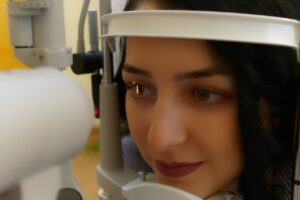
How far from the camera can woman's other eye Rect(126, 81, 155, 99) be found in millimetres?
626

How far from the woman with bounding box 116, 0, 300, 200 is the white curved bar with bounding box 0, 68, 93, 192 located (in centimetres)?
11

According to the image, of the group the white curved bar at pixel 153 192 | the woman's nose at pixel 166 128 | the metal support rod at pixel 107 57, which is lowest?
the white curved bar at pixel 153 192

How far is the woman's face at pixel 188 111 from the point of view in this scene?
1.80 ft

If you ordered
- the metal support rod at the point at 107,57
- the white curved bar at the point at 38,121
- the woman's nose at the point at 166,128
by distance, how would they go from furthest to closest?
the metal support rod at the point at 107,57 < the woman's nose at the point at 166,128 < the white curved bar at the point at 38,121

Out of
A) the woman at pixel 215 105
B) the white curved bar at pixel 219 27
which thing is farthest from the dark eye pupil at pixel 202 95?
the white curved bar at pixel 219 27

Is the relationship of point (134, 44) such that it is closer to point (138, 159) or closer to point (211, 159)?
point (211, 159)

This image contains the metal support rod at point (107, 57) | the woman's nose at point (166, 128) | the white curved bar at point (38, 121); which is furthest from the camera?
the metal support rod at point (107, 57)

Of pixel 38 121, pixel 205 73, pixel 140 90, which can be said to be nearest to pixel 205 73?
pixel 205 73

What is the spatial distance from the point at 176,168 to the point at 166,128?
91mm

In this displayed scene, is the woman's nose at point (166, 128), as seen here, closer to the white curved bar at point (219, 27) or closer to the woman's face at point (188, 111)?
the woman's face at point (188, 111)

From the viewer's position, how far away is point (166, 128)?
550 mm

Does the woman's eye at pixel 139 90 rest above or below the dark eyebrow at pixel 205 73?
below

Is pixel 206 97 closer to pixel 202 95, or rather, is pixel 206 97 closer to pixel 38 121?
pixel 202 95

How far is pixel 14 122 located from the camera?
407mm
